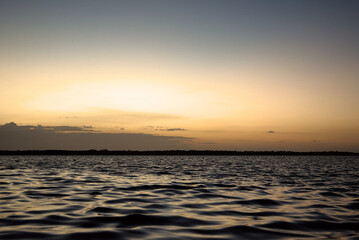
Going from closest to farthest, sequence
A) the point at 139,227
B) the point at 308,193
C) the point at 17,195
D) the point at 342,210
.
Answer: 1. the point at 139,227
2. the point at 342,210
3. the point at 17,195
4. the point at 308,193

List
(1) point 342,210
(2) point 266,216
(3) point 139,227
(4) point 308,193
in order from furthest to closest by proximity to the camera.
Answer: (4) point 308,193 → (1) point 342,210 → (2) point 266,216 → (3) point 139,227

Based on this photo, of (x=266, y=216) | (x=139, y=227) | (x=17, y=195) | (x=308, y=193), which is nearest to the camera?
(x=139, y=227)

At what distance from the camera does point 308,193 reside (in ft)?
59.9

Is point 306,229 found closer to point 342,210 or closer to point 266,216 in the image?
point 266,216

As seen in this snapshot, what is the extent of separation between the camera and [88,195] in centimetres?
1619

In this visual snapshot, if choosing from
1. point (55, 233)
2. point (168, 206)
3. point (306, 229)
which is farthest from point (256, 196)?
point (55, 233)

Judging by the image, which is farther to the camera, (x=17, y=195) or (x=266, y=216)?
(x=17, y=195)

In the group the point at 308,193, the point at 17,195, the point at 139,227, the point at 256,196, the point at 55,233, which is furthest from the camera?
the point at 308,193

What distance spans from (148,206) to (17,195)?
281 inches

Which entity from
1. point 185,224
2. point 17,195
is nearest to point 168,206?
point 185,224

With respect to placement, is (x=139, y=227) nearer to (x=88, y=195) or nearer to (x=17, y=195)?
(x=88, y=195)

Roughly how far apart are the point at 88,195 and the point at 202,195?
583 cm

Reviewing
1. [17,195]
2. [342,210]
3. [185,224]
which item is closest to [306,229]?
[185,224]

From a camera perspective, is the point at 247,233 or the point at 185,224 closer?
the point at 247,233
